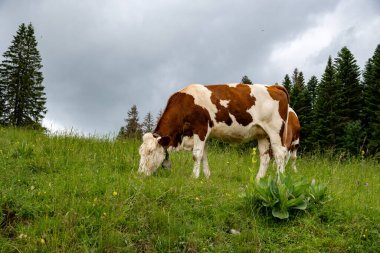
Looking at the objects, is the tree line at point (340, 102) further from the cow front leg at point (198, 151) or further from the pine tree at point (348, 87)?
the cow front leg at point (198, 151)

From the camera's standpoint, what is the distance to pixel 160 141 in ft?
30.0

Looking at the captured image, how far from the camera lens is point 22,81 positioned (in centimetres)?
4300

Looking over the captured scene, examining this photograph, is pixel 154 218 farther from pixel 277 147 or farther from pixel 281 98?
pixel 281 98

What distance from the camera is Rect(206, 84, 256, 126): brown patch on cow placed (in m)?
9.31

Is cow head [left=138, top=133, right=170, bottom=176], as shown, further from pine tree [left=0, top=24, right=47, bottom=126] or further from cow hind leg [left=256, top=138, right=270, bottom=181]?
pine tree [left=0, top=24, right=47, bottom=126]

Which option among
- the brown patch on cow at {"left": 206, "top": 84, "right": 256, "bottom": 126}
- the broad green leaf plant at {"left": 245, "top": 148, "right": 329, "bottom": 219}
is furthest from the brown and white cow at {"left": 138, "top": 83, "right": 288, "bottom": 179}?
the broad green leaf plant at {"left": 245, "top": 148, "right": 329, "bottom": 219}

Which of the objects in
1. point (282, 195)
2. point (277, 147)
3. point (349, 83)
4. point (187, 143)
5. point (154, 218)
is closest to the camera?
point (154, 218)

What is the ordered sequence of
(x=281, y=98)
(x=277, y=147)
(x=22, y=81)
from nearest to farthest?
(x=277, y=147), (x=281, y=98), (x=22, y=81)

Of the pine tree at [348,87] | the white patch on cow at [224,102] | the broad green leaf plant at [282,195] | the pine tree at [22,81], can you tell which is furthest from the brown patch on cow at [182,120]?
the pine tree at [348,87]

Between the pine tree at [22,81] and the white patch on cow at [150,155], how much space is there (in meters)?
32.3

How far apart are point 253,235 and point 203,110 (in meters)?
3.88

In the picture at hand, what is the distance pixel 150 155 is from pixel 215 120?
5.22 feet

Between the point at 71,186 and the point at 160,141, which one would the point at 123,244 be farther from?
the point at 160,141

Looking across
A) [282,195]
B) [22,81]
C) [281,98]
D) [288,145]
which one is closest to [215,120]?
[281,98]
